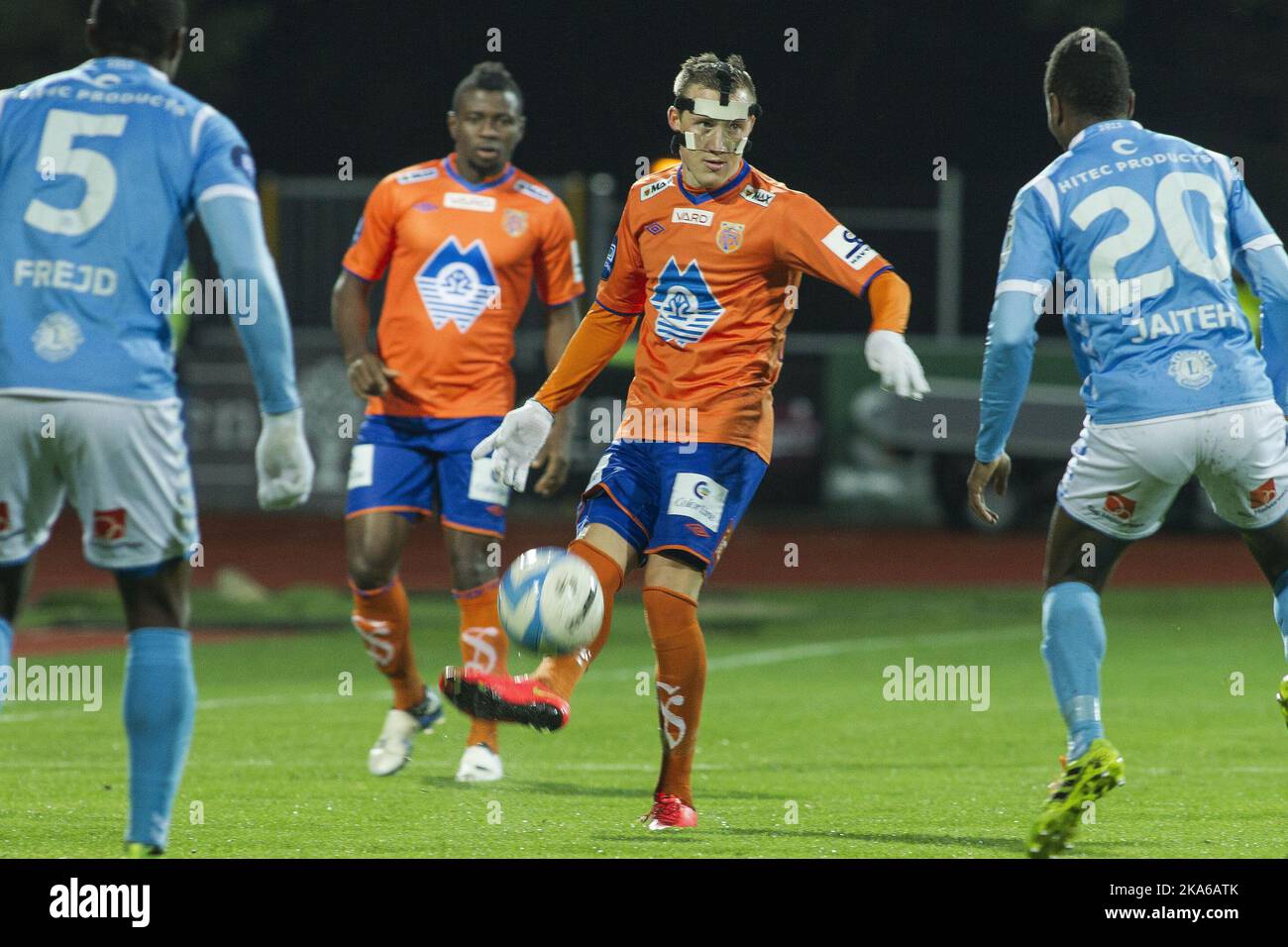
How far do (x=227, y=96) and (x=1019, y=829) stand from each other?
23.9 meters

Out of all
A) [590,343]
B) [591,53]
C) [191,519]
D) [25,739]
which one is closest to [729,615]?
[25,739]

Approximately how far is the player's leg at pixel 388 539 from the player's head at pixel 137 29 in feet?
10.2

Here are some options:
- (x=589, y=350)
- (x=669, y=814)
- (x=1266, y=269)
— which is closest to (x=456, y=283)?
(x=589, y=350)

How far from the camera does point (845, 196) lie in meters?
25.8

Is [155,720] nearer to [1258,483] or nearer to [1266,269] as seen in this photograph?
[1258,483]

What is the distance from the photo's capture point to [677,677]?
6.59 m

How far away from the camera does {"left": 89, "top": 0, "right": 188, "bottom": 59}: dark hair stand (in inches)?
208

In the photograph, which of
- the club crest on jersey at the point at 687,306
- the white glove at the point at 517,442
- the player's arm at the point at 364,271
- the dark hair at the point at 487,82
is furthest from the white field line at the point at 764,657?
the club crest on jersey at the point at 687,306

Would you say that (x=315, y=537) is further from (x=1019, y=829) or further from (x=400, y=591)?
(x=1019, y=829)

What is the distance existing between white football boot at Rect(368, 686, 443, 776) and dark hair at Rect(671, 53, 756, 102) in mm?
2968

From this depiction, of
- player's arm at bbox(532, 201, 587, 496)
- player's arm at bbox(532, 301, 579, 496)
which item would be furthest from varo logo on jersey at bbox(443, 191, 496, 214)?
player's arm at bbox(532, 301, 579, 496)

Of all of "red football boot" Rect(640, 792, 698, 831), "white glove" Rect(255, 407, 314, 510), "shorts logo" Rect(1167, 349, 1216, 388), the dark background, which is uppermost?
the dark background
